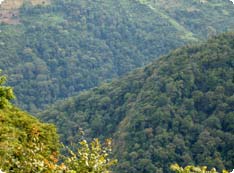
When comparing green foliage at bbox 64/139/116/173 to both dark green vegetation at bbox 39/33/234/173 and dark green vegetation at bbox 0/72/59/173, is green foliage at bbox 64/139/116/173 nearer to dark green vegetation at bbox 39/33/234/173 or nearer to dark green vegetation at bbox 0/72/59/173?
dark green vegetation at bbox 0/72/59/173

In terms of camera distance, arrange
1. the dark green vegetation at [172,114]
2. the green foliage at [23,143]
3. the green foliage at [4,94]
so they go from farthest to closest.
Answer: the dark green vegetation at [172,114] < the green foliage at [4,94] < the green foliage at [23,143]

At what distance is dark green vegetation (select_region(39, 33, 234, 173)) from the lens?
7625 cm

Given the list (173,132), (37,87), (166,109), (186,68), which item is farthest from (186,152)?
(37,87)

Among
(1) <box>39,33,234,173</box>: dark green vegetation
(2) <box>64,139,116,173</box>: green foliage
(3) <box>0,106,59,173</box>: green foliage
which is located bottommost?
(1) <box>39,33,234,173</box>: dark green vegetation

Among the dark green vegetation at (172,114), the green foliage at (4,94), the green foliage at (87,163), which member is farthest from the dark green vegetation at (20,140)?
the dark green vegetation at (172,114)

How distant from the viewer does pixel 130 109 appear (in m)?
91.9

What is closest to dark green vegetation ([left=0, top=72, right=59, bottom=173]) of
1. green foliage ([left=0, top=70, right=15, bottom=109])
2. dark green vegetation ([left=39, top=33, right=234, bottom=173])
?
green foliage ([left=0, top=70, right=15, bottom=109])

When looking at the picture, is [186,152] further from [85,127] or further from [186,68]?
[85,127]

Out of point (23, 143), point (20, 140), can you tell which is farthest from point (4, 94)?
point (20, 140)

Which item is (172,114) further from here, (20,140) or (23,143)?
(23,143)

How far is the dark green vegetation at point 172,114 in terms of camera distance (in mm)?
76250

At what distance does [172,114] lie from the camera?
84.6 m

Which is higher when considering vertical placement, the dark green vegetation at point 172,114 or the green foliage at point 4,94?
the green foliage at point 4,94

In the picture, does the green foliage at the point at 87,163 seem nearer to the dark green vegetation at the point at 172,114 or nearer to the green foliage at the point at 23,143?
the green foliage at the point at 23,143
